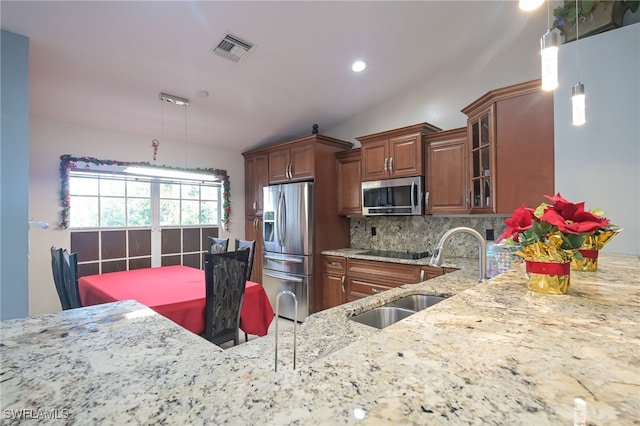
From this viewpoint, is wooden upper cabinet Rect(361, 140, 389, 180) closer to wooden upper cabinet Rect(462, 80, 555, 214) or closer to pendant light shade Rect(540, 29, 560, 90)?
wooden upper cabinet Rect(462, 80, 555, 214)

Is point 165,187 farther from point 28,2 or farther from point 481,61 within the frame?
point 481,61

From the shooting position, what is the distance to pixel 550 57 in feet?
3.98

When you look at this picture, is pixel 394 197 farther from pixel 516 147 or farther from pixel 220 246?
pixel 220 246

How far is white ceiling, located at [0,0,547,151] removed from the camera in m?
2.12

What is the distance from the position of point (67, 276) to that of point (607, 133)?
3786 millimetres

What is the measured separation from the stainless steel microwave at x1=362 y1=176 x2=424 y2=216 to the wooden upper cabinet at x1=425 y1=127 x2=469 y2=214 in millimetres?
113

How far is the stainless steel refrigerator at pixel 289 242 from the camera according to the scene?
140 inches

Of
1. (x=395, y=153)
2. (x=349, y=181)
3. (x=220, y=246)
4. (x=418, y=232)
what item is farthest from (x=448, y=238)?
(x=220, y=246)

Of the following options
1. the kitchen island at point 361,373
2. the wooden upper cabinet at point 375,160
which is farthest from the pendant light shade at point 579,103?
the wooden upper cabinet at point 375,160

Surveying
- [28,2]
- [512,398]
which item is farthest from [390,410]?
[28,2]

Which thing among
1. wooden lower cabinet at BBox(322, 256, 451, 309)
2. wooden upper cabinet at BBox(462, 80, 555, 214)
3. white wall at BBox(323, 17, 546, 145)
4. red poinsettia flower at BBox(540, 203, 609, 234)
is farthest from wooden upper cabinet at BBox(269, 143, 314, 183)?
red poinsettia flower at BBox(540, 203, 609, 234)

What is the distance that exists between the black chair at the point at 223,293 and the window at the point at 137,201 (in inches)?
87.7

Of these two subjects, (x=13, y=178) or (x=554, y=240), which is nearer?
(x=554, y=240)

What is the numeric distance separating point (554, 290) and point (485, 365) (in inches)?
26.3
